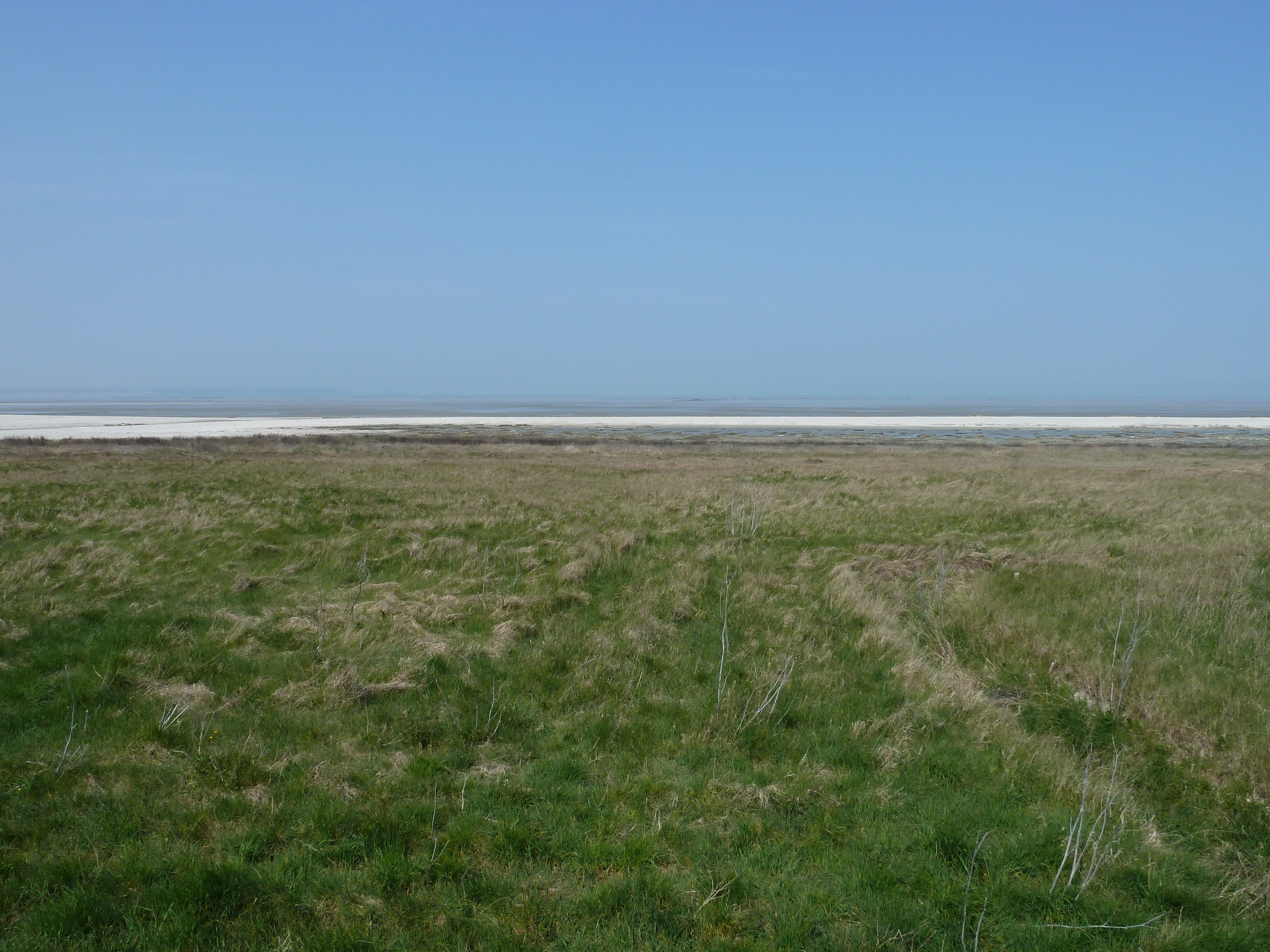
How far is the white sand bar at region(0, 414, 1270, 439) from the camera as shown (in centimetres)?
6931

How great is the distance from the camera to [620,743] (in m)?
7.62

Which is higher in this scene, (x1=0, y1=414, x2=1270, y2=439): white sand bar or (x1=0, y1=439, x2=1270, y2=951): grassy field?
(x1=0, y1=414, x2=1270, y2=439): white sand bar

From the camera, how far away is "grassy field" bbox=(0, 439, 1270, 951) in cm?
503

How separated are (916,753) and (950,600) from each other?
22.3ft

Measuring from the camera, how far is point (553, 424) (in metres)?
96.8

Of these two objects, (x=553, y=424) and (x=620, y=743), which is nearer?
(x=620, y=743)

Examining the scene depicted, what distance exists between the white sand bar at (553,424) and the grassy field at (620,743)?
168 feet

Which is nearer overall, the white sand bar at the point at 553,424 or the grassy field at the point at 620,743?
the grassy field at the point at 620,743

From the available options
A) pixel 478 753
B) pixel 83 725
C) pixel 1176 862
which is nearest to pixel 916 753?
pixel 1176 862

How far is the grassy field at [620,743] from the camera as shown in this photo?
16.5ft

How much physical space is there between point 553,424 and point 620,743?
296 ft

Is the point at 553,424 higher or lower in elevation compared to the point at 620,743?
higher

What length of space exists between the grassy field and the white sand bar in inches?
2021

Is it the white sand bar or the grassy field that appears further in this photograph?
the white sand bar
